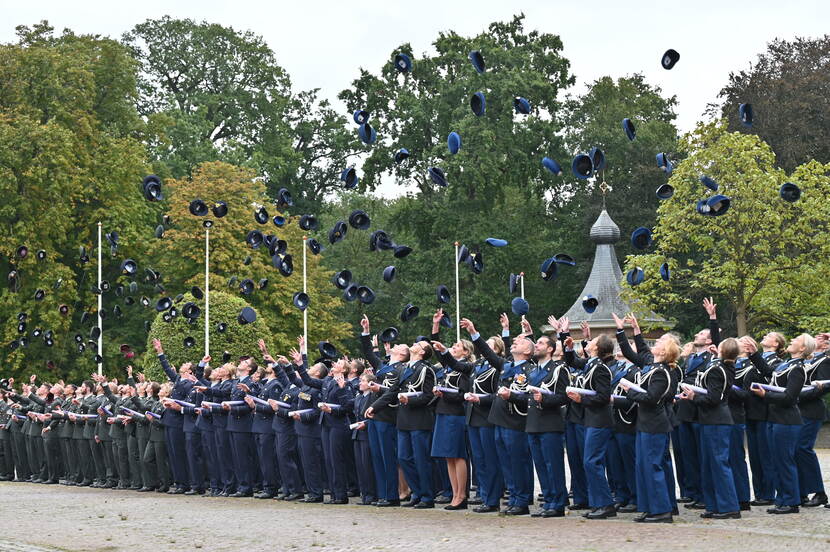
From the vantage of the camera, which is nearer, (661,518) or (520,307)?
(661,518)

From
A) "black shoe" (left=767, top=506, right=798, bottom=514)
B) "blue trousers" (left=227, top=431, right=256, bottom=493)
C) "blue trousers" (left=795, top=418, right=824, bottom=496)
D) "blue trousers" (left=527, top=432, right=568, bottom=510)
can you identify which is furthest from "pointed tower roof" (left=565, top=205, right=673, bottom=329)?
"black shoe" (left=767, top=506, right=798, bottom=514)

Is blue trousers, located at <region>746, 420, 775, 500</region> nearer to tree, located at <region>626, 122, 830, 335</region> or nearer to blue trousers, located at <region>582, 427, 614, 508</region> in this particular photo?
blue trousers, located at <region>582, 427, 614, 508</region>

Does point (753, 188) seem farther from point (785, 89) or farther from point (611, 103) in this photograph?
point (611, 103)

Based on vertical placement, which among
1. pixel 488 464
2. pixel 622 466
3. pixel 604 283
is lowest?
pixel 622 466

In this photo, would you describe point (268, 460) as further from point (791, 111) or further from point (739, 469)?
point (791, 111)

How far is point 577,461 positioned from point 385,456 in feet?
9.93

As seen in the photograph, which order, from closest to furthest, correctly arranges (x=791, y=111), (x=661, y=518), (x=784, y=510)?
(x=661, y=518) → (x=784, y=510) → (x=791, y=111)

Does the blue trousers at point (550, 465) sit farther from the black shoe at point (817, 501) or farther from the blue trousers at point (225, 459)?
the blue trousers at point (225, 459)

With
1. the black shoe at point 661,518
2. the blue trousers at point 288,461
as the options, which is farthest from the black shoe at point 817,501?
the blue trousers at point 288,461

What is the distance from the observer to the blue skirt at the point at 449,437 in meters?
16.1

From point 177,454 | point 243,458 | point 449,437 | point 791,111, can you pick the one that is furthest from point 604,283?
point 449,437

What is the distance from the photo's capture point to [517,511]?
1519cm

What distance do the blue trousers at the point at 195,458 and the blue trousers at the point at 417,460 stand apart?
17.4 ft

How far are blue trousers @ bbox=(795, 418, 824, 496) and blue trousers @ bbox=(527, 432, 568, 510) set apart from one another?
2705 mm
